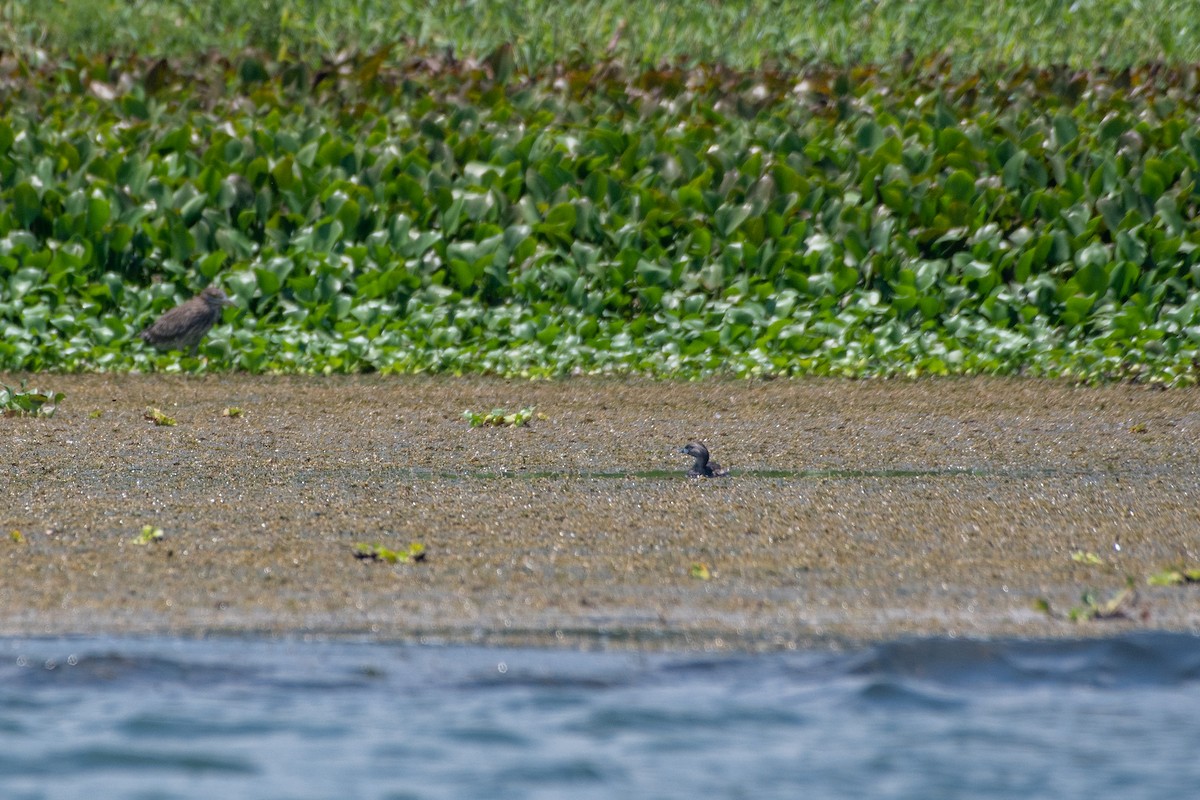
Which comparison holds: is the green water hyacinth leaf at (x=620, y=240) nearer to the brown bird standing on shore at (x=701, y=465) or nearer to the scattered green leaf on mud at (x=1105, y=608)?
the brown bird standing on shore at (x=701, y=465)

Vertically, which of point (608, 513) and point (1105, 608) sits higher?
point (608, 513)

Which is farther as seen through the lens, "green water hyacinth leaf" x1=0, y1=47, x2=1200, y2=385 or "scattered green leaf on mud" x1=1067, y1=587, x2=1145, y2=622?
"green water hyacinth leaf" x1=0, y1=47, x2=1200, y2=385

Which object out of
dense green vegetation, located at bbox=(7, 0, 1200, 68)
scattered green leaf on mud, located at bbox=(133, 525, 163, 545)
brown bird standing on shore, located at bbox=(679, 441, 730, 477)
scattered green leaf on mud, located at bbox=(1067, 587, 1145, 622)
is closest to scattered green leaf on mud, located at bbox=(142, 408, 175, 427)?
scattered green leaf on mud, located at bbox=(133, 525, 163, 545)

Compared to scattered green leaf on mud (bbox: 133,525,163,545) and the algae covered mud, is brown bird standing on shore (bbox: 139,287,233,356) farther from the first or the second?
scattered green leaf on mud (bbox: 133,525,163,545)

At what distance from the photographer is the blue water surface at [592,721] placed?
3.99 m

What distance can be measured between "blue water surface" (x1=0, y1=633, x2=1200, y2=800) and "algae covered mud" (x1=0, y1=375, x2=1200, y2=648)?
0.14 m

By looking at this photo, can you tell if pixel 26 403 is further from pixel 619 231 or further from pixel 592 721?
pixel 592 721

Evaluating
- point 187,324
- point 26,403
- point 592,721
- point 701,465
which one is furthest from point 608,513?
point 187,324

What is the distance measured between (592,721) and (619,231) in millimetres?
6386

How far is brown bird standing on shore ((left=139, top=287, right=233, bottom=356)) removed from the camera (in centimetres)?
939

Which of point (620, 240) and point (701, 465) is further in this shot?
point (620, 240)

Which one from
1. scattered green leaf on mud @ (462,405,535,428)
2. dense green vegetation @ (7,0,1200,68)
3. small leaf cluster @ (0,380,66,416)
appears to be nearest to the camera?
scattered green leaf on mud @ (462,405,535,428)

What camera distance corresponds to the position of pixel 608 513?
19.3ft

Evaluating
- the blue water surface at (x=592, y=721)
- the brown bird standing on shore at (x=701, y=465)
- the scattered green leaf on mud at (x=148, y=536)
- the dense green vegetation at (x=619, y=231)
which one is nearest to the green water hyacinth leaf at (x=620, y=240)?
the dense green vegetation at (x=619, y=231)
